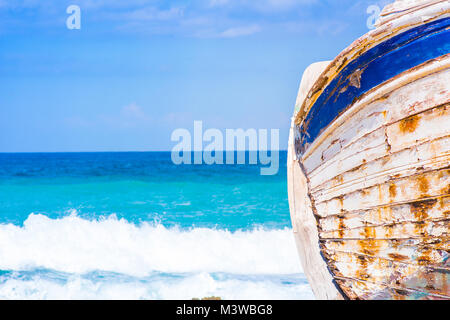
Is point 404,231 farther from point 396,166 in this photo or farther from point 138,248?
point 138,248

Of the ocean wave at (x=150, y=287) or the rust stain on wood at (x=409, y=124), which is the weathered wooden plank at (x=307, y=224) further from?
the ocean wave at (x=150, y=287)

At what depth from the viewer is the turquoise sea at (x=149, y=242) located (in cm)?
838

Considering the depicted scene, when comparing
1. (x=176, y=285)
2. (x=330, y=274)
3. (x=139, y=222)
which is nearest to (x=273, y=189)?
(x=139, y=222)

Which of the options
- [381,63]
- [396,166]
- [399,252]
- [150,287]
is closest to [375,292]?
[399,252]

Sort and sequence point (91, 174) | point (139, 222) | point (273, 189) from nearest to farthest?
point (139, 222)
point (273, 189)
point (91, 174)

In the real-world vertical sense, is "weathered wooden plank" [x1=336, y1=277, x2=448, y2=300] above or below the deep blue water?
below

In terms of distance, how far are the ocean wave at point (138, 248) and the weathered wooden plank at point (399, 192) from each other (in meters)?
7.46

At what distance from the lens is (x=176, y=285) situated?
8.53 meters

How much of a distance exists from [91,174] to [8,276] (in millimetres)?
17283

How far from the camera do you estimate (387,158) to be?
212 centimetres

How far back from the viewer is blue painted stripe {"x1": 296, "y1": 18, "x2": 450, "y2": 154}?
1.98 meters

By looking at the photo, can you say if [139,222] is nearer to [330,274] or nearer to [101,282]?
[101,282]

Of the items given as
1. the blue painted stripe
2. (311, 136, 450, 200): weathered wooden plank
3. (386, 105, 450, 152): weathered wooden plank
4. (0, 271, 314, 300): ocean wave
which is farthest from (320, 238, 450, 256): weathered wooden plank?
(0, 271, 314, 300): ocean wave

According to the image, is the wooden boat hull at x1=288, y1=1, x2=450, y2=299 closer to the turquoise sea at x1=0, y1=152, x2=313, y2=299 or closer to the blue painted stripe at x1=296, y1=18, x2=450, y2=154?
the blue painted stripe at x1=296, y1=18, x2=450, y2=154
